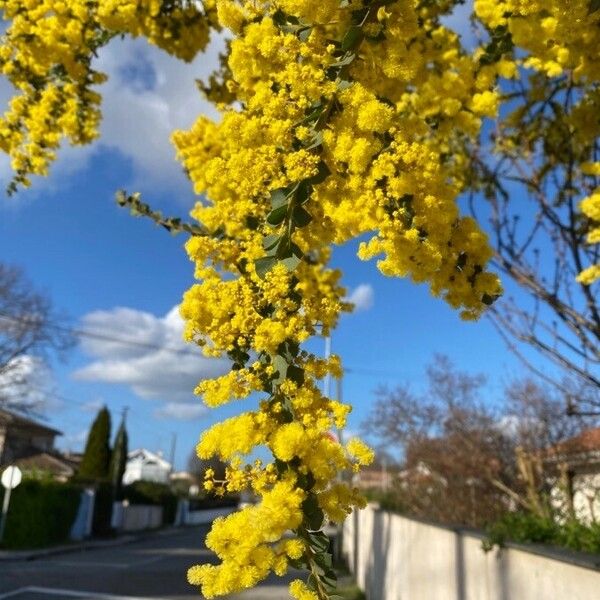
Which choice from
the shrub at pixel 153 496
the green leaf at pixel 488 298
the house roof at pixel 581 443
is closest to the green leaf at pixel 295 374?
the green leaf at pixel 488 298

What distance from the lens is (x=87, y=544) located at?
24.6 meters

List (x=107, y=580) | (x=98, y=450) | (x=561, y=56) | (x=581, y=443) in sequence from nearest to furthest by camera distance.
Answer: (x=561, y=56) → (x=581, y=443) → (x=107, y=580) → (x=98, y=450)

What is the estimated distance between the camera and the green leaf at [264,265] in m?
1.67

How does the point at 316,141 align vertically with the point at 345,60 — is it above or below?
below

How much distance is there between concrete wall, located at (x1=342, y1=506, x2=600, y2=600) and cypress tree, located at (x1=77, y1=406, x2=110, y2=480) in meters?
23.8

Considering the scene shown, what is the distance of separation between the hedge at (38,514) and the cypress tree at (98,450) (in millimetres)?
6548

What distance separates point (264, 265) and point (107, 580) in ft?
42.6

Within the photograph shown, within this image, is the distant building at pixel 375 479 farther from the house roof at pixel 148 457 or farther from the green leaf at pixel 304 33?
the house roof at pixel 148 457

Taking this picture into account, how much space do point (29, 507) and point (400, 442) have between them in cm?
1372

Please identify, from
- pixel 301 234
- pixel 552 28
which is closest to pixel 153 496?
pixel 552 28

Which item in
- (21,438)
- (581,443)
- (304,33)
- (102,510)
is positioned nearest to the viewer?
(304,33)

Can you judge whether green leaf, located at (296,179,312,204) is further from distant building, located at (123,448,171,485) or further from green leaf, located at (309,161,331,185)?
distant building, located at (123,448,171,485)

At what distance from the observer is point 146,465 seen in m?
89.2

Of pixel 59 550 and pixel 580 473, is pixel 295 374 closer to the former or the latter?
pixel 580 473
